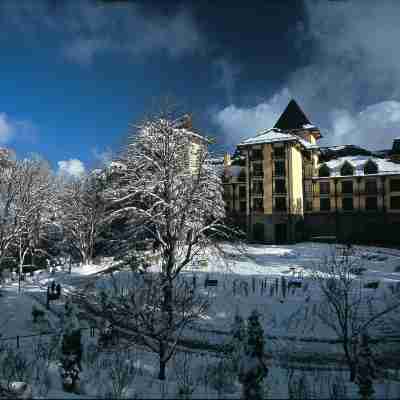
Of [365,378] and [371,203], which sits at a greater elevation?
[371,203]

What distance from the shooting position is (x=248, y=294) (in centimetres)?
2188

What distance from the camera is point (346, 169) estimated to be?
46375 millimetres

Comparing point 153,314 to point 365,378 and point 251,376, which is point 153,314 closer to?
point 251,376

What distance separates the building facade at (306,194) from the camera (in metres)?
43.6

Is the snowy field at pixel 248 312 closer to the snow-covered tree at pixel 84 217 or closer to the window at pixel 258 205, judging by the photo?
the snow-covered tree at pixel 84 217

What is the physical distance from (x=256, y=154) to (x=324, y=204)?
1145 cm

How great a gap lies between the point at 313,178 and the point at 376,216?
30.4 feet

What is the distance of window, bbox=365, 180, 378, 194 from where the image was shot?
44250 millimetres

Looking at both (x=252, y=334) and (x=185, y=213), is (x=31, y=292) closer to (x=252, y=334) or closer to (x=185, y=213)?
(x=185, y=213)

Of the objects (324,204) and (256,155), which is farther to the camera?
(324,204)

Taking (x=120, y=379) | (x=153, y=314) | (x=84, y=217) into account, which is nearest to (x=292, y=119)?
(x=84, y=217)

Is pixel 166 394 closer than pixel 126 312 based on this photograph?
Yes

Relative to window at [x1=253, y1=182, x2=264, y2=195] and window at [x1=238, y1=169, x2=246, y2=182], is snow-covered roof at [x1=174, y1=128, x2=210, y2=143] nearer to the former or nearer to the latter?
window at [x1=253, y1=182, x2=264, y2=195]

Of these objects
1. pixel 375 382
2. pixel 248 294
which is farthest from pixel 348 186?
pixel 375 382
